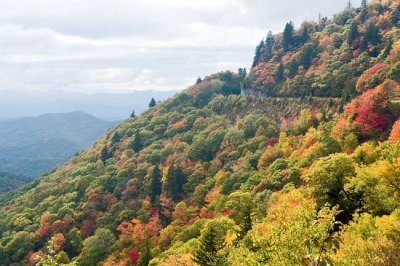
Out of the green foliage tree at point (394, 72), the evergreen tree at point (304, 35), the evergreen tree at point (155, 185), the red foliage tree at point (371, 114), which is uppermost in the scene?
the evergreen tree at point (304, 35)

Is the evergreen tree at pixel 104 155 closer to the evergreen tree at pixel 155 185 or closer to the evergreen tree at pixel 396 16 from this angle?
the evergreen tree at pixel 155 185

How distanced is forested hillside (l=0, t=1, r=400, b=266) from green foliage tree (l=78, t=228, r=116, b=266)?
31 centimetres

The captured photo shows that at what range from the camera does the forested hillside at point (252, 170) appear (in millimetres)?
47812

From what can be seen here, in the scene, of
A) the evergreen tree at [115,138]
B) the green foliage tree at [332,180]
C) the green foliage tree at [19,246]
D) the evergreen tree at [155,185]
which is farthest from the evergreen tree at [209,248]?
the evergreen tree at [115,138]

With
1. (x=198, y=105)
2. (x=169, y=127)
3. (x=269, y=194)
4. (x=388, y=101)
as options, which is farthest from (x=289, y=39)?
(x=269, y=194)

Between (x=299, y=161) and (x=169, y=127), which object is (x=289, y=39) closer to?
(x=169, y=127)

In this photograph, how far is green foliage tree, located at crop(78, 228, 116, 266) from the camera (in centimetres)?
10038

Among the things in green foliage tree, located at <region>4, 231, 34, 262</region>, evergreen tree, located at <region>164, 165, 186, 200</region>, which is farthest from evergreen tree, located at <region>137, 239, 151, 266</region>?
green foliage tree, located at <region>4, 231, 34, 262</region>

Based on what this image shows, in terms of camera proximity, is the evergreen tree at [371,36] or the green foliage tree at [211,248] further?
the evergreen tree at [371,36]

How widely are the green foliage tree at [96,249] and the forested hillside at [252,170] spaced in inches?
12.1

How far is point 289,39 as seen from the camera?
573 feet

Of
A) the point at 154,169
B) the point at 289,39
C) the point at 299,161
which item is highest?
the point at 289,39

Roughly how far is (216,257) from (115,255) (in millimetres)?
54909

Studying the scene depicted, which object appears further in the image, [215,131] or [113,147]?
[113,147]
